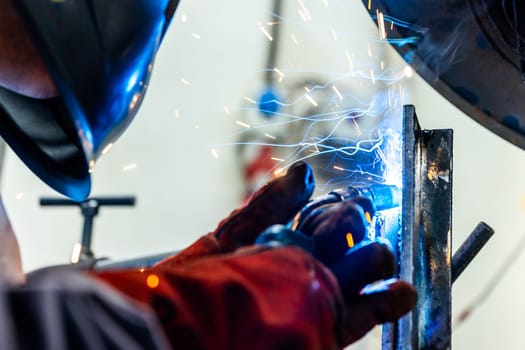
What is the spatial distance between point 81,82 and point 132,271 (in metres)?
0.45

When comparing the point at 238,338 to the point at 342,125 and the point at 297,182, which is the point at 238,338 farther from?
the point at 342,125

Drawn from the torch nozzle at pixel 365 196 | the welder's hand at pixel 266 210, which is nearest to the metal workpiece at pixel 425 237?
the torch nozzle at pixel 365 196

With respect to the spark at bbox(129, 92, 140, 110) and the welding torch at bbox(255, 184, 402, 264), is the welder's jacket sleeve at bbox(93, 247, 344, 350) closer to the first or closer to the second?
the welding torch at bbox(255, 184, 402, 264)

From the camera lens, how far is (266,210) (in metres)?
1.04

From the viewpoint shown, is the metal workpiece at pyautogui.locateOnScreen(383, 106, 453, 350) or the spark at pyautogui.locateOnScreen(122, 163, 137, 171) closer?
the metal workpiece at pyautogui.locateOnScreen(383, 106, 453, 350)

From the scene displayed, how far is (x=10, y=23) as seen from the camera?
1040mm

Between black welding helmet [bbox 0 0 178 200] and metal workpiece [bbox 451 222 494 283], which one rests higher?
black welding helmet [bbox 0 0 178 200]

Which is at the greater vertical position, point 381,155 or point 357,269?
point 381,155

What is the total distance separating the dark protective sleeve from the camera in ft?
1.89

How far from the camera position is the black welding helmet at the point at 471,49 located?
1.27 metres

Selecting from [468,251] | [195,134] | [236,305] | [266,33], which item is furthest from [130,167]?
[236,305]

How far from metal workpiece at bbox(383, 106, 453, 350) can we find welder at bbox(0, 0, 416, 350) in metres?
0.07

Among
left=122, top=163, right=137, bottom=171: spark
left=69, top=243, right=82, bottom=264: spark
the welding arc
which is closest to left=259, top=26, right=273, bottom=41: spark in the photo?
left=122, top=163, right=137, bottom=171: spark

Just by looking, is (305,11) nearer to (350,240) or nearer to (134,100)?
(134,100)
